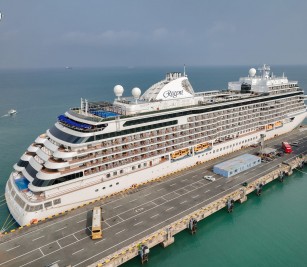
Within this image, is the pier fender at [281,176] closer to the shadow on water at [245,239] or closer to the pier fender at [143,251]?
the shadow on water at [245,239]

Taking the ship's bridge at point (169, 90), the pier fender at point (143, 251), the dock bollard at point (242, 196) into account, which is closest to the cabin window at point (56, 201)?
the pier fender at point (143, 251)

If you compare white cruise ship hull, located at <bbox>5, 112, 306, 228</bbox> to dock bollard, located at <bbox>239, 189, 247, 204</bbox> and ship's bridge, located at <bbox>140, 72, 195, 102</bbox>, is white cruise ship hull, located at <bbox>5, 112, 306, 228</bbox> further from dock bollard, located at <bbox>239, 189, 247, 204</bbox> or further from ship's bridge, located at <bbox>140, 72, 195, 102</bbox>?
ship's bridge, located at <bbox>140, 72, 195, 102</bbox>

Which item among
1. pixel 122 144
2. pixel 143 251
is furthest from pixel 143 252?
pixel 122 144

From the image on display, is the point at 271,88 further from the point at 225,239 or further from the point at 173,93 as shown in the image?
the point at 225,239

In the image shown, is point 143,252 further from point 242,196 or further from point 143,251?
point 242,196

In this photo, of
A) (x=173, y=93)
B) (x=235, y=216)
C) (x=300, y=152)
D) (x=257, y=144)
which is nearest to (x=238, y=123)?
(x=257, y=144)

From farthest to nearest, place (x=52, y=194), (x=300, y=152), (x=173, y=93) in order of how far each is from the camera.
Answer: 1. (x=300, y=152)
2. (x=173, y=93)
3. (x=52, y=194)
